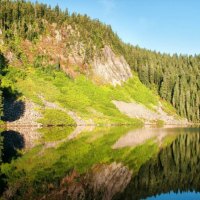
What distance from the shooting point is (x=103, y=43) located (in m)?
169

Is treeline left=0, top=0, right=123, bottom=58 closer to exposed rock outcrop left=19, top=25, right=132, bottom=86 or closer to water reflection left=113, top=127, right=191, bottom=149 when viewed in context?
exposed rock outcrop left=19, top=25, right=132, bottom=86

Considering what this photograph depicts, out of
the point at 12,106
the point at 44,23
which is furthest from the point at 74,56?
the point at 12,106

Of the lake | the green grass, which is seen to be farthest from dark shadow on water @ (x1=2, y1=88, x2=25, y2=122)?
the lake

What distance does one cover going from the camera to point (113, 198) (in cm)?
2267

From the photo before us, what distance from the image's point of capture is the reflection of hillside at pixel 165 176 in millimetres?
25608

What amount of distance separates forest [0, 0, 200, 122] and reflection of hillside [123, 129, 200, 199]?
323 ft

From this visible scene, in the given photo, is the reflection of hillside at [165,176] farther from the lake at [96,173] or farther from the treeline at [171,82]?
the treeline at [171,82]

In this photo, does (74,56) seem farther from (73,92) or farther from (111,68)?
(73,92)

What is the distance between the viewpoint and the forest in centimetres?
13938

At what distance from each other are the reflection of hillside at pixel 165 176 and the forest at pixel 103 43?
9854 cm

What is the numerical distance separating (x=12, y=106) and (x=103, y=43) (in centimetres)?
8681

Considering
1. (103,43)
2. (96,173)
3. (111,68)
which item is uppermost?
(103,43)

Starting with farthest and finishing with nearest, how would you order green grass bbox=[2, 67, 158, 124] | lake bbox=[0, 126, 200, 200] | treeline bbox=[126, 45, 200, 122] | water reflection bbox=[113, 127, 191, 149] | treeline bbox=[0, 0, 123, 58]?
treeline bbox=[126, 45, 200, 122]
treeline bbox=[0, 0, 123, 58]
green grass bbox=[2, 67, 158, 124]
water reflection bbox=[113, 127, 191, 149]
lake bbox=[0, 126, 200, 200]

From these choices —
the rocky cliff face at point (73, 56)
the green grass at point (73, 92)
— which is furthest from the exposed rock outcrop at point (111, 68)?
the green grass at point (73, 92)
